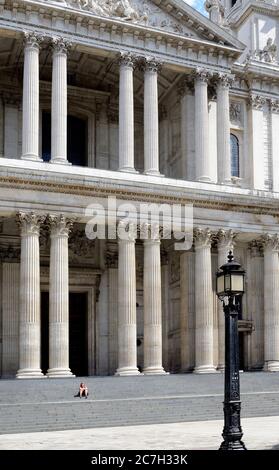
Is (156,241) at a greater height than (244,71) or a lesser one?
lesser

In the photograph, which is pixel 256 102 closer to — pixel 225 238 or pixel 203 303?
pixel 225 238

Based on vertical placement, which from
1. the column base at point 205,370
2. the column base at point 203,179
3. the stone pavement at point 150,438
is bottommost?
the stone pavement at point 150,438

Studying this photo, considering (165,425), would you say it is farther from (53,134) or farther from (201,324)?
(53,134)

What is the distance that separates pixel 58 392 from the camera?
31.3m

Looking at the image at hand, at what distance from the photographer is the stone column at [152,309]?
3759 cm

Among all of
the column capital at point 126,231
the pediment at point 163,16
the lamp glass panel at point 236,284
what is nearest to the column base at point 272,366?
the column capital at point 126,231

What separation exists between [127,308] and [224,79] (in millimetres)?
13791

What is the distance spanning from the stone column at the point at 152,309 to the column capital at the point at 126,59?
849 cm

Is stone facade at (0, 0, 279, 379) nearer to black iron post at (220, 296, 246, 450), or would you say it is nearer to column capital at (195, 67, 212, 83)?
column capital at (195, 67, 212, 83)

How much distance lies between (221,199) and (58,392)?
46.1 feet

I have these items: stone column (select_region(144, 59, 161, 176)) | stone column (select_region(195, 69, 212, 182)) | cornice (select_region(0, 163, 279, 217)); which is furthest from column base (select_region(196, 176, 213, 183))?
stone column (select_region(144, 59, 161, 176))

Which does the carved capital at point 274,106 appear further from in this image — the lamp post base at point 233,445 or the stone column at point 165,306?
the lamp post base at point 233,445
